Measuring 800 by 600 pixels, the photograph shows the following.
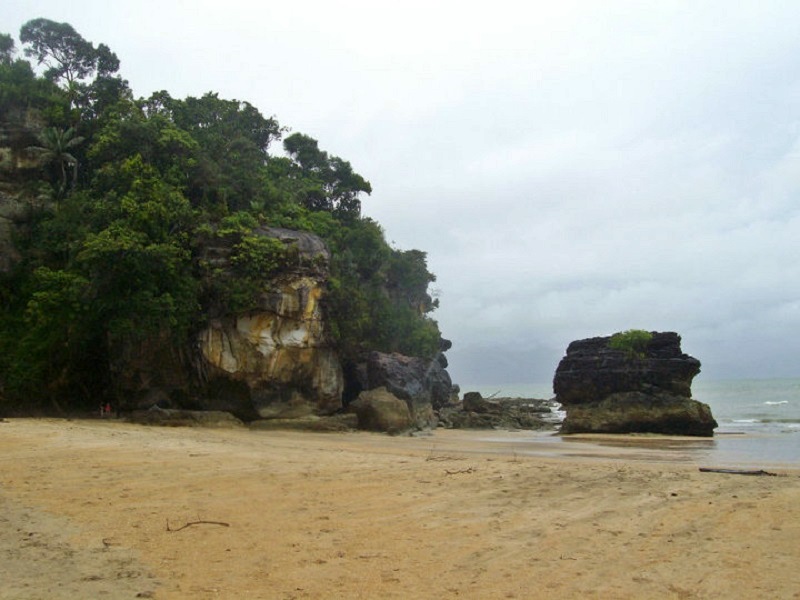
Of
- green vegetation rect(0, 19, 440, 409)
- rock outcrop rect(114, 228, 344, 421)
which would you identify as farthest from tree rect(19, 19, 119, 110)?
rock outcrop rect(114, 228, 344, 421)

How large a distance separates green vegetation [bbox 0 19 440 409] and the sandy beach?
564 inches

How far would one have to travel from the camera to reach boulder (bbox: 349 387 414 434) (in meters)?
28.2

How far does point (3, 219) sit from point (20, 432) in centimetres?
1678

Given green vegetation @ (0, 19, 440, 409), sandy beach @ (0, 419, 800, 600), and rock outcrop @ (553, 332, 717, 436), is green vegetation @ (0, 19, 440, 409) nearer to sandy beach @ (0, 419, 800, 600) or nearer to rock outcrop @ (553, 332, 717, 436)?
rock outcrop @ (553, 332, 717, 436)

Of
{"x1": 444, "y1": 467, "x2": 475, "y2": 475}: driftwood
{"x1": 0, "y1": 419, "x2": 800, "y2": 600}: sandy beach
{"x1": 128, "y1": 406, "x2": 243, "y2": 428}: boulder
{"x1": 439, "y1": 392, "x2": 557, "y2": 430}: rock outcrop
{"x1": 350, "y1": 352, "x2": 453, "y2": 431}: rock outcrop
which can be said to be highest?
{"x1": 350, "y1": 352, "x2": 453, "y2": 431}: rock outcrop

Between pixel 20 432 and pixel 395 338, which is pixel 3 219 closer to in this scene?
pixel 20 432

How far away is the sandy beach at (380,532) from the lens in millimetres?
5254

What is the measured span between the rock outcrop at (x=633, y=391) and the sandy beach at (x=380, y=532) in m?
20.7

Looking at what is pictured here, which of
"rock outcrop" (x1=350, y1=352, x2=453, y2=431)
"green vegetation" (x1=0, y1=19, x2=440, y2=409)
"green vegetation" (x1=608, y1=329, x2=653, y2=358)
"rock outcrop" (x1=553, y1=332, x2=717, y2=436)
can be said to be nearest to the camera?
"green vegetation" (x1=0, y1=19, x2=440, y2=409)

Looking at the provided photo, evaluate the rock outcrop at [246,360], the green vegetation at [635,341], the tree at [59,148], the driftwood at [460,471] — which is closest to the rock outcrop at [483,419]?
the green vegetation at [635,341]

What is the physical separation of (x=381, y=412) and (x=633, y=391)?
14.4 m

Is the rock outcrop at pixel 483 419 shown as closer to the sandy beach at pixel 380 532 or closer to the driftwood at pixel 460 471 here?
the driftwood at pixel 460 471

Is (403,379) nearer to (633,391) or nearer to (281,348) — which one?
(281,348)

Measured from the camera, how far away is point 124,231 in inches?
972
